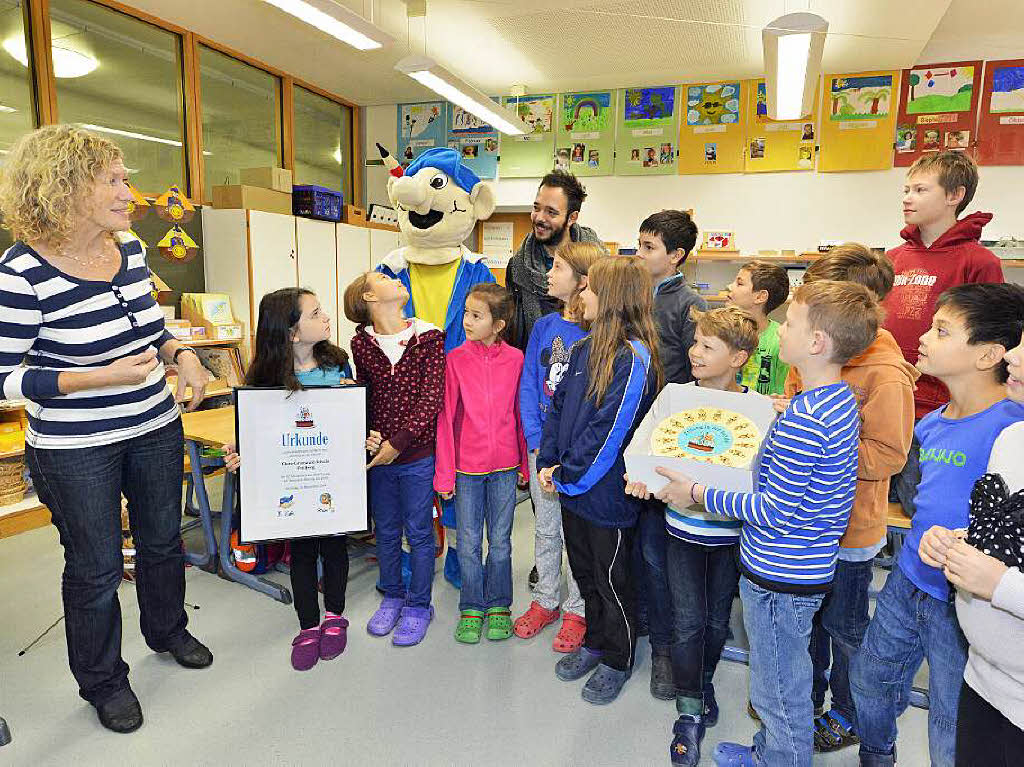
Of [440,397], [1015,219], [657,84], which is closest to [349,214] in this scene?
[657,84]

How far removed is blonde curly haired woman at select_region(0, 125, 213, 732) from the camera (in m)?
1.59

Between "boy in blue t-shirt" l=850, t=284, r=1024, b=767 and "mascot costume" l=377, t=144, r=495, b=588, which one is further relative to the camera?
"mascot costume" l=377, t=144, r=495, b=588

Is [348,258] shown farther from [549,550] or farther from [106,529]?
[106,529]

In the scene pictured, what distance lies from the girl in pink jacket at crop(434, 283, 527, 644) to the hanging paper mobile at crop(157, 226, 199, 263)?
275 centimetres

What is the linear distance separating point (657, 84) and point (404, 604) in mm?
4773

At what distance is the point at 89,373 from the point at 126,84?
3722 mm

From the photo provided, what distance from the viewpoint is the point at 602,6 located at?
155 inches

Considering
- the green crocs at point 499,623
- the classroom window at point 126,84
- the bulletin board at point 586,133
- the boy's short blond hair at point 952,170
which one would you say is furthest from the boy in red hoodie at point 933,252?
the classroom window at point 126,84

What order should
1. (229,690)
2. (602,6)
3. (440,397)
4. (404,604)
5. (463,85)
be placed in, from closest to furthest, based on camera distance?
(229,690) → (440,397) → (404,604) → (602,6) → (463,85)

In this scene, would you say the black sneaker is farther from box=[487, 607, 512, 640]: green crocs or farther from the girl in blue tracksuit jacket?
box=[487, 607, 512, 640]: green crocs

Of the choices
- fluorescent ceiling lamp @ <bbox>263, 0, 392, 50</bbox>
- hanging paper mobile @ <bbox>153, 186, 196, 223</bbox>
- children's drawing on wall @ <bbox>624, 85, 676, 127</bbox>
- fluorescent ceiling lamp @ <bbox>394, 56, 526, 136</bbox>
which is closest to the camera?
fluorescent ceiling lamp @ <bbox>263, 0, 392, 50</bbox>

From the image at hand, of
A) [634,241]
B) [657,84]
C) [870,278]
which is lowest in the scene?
[870,278]

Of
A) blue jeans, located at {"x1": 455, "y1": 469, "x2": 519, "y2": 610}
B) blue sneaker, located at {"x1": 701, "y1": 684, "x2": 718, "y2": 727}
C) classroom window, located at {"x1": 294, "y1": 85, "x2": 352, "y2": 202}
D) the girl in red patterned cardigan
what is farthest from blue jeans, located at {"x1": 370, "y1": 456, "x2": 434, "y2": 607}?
classroom window, located at {"x1": 294, "y1": 85, "x2": 352, "y2": 202}

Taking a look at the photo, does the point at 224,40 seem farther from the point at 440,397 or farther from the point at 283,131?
the point at 440,397
